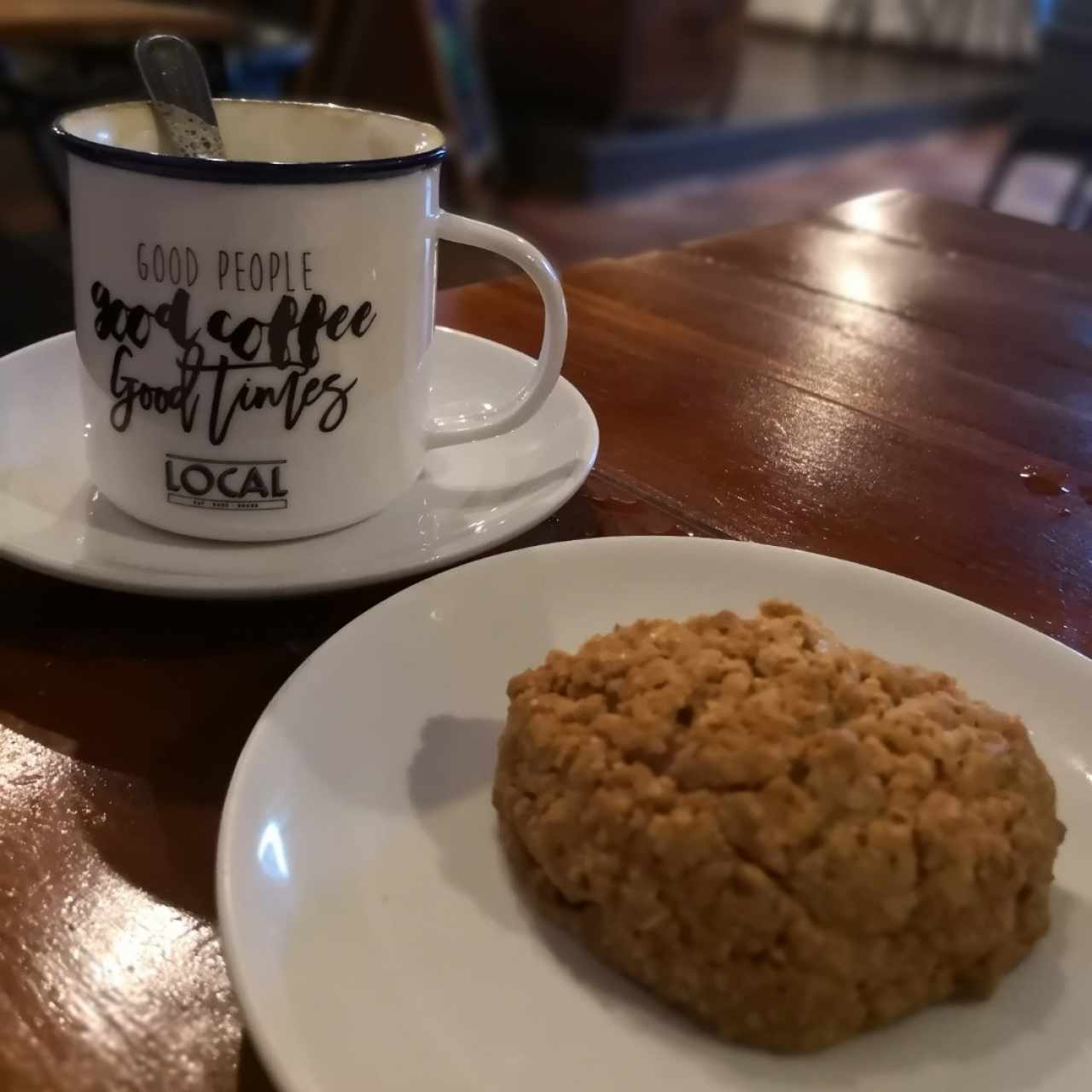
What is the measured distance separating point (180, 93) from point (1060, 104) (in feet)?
8.55

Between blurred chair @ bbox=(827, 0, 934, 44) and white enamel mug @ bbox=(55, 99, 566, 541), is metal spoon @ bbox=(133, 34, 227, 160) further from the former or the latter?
blurred chair @ bbox=(827, 0, 934, 44)

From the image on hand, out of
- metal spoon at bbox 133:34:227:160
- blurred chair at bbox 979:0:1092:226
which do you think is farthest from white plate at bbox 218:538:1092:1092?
blurred chair at bbox 979:0:1092:226

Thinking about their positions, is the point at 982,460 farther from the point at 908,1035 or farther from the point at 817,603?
the point at 908,1035

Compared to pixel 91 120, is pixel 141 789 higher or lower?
lower

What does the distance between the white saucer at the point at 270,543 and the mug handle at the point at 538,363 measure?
0.07 ft

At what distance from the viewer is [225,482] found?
49 cm

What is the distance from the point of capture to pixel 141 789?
0.40 metres

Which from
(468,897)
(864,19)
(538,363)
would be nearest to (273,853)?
(468,897)

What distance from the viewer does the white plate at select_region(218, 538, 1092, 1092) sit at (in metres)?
0.29

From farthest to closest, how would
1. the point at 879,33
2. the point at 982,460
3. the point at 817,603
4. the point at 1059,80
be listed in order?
the point at 879,33 → the point at 1059,80 → the point at 982,460 → the point at 817,603

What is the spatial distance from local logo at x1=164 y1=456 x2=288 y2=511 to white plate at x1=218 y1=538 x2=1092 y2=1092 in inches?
3.8

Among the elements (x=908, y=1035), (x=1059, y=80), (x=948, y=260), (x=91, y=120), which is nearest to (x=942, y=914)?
(x=908, y=1035)

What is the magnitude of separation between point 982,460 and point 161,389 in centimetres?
49

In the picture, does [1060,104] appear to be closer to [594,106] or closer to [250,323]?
[594,106]
